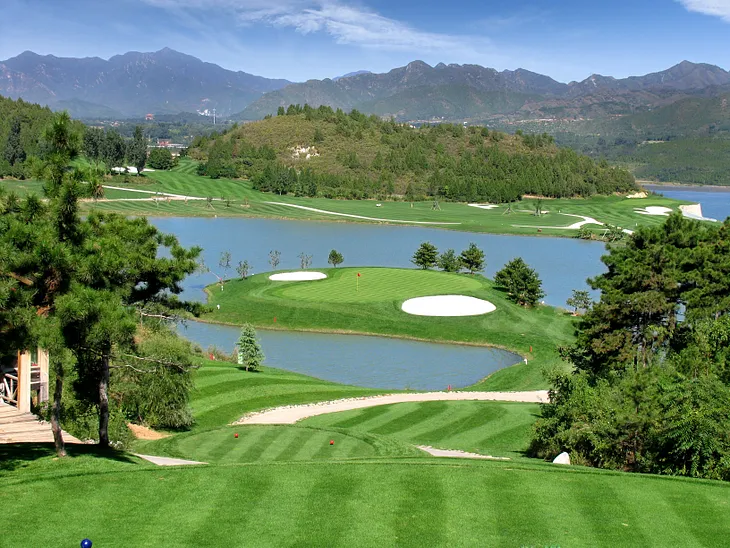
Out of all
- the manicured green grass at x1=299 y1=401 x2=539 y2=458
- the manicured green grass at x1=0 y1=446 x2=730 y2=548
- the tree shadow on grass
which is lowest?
the manicured green grass at x1=299 y1=401 x2=539 y2=458

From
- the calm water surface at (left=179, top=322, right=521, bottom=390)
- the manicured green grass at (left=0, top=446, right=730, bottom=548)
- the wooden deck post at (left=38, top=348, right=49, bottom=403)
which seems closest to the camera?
the manicured green grass at (left=0, top=446, right=730, bottom=548)

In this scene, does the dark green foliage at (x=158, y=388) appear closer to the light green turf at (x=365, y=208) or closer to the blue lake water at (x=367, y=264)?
the blue lake water at (x=367, y=264)

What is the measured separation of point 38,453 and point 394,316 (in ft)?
119

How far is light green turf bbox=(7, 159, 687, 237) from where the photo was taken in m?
114

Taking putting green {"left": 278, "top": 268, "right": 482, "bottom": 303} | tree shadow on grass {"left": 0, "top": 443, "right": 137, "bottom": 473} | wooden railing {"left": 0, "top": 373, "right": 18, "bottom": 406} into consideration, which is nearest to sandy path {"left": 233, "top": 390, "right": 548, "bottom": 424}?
wooden railing {"left": 0, "top": 373, "right": 18, "bottom": 406}

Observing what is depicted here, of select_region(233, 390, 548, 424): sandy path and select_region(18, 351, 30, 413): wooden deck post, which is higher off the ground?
select_region(18, 351, 30, 413): wooden deck post

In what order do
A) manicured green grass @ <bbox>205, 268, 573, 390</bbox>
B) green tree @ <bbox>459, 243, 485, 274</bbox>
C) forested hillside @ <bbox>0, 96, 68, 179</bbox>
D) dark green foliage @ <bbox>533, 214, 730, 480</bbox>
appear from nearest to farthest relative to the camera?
dark green foliage @ <bbox>533, 214, 730, 480</bbox> → manicured green grass @ <bbox>205, 268, 573, 390</bbox> → green tree @ <bbox>459, 243, 485, 274</bbox> → forested hillside @ <bbox>0, 96, 68, 179</bbox>

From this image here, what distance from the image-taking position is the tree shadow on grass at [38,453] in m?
13.0

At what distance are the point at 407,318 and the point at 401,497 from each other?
37.3 metres

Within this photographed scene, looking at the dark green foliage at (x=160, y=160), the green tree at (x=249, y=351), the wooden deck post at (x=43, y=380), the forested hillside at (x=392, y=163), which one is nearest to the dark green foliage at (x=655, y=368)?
the wooden deck post at (x=43, y=380)

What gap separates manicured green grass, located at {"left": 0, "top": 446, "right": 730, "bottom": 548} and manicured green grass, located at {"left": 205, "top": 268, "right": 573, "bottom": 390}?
25423 mm

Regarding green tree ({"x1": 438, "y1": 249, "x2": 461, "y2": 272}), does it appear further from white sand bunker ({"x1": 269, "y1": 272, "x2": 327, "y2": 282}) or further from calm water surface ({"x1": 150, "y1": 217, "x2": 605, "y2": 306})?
white sand bunker ({"x1": 269, "y1": 272, "x2": 327, "y2": 282})

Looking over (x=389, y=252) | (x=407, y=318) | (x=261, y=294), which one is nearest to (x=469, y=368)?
(x=407, y=318)

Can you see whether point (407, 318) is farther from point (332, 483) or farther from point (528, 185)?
point (528, 185)
